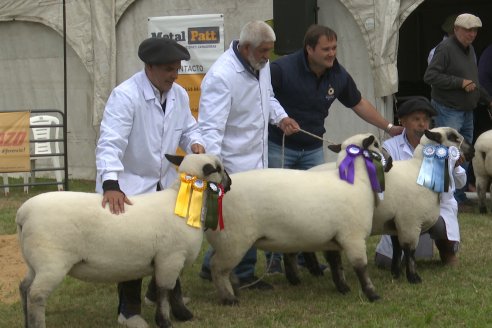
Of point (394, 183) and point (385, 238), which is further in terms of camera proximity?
point (385, 238)

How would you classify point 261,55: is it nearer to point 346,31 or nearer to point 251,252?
point 251,252

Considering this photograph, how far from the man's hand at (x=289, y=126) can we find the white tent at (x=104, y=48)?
207 inches

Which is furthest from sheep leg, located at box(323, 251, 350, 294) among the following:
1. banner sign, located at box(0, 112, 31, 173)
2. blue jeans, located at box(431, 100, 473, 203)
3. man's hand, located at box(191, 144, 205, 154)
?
banner sign, located at box(0, 112, 31, 173)

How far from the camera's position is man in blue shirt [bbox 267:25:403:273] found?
22.8ft

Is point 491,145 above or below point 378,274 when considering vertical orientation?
above

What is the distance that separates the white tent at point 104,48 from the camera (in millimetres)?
11812

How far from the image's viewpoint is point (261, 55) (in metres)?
6.44

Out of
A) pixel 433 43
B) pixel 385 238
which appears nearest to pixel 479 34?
pixel 433 43

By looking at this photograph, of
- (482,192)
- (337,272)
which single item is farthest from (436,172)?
(482,192)

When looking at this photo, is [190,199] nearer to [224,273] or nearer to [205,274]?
[224,273]

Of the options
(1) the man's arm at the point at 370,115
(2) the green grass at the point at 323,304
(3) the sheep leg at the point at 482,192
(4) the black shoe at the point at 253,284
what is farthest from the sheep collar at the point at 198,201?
(3) the sheep leg at the point at 482,192

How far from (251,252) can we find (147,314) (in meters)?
1.14

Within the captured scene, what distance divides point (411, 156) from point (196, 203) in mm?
2541

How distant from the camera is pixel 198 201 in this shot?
18.2 ft
